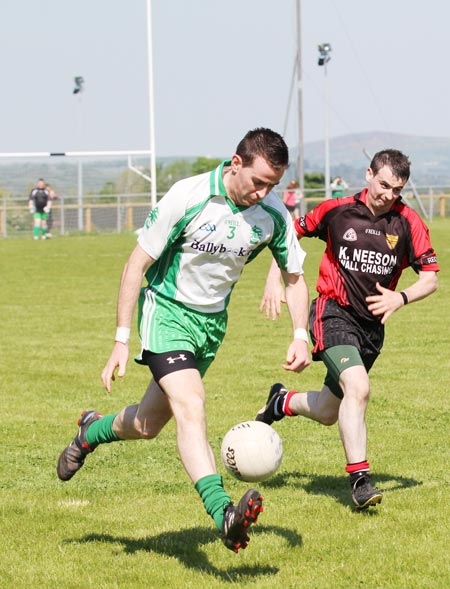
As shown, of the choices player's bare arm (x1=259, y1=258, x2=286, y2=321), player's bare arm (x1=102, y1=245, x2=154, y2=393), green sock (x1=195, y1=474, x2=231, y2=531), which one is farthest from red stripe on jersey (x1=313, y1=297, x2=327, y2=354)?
green sock (x1=195, y1=474, x2=231, y2=531)

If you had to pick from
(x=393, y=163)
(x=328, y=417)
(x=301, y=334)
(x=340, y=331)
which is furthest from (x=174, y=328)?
(x=328, y=417)

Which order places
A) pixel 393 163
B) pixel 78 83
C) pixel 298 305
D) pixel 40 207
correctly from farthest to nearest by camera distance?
1. pixel 78 83
2. pixel 40 207
3. pixel 393 163
4. pixel 298 305

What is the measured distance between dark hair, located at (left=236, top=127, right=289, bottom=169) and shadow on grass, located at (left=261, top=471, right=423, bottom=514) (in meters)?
2.31

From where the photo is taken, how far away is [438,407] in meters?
9.84

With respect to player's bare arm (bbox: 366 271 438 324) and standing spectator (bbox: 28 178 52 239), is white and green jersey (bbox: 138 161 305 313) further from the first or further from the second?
standing spectator (bbox: 28 178 52 239)

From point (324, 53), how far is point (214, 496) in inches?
2045

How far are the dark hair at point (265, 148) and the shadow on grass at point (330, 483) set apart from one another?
2.31m

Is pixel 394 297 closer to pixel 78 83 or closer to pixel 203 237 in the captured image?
pixel 203 237

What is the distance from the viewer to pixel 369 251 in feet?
23.1

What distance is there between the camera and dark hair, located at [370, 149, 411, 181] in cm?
678

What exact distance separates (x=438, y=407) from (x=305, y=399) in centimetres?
258

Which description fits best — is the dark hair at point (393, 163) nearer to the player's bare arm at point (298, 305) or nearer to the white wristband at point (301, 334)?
the player's bare arm at point (298, 305)

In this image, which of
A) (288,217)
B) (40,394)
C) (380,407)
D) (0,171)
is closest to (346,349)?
(288,217)

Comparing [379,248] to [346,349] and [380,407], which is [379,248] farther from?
[380,407]
